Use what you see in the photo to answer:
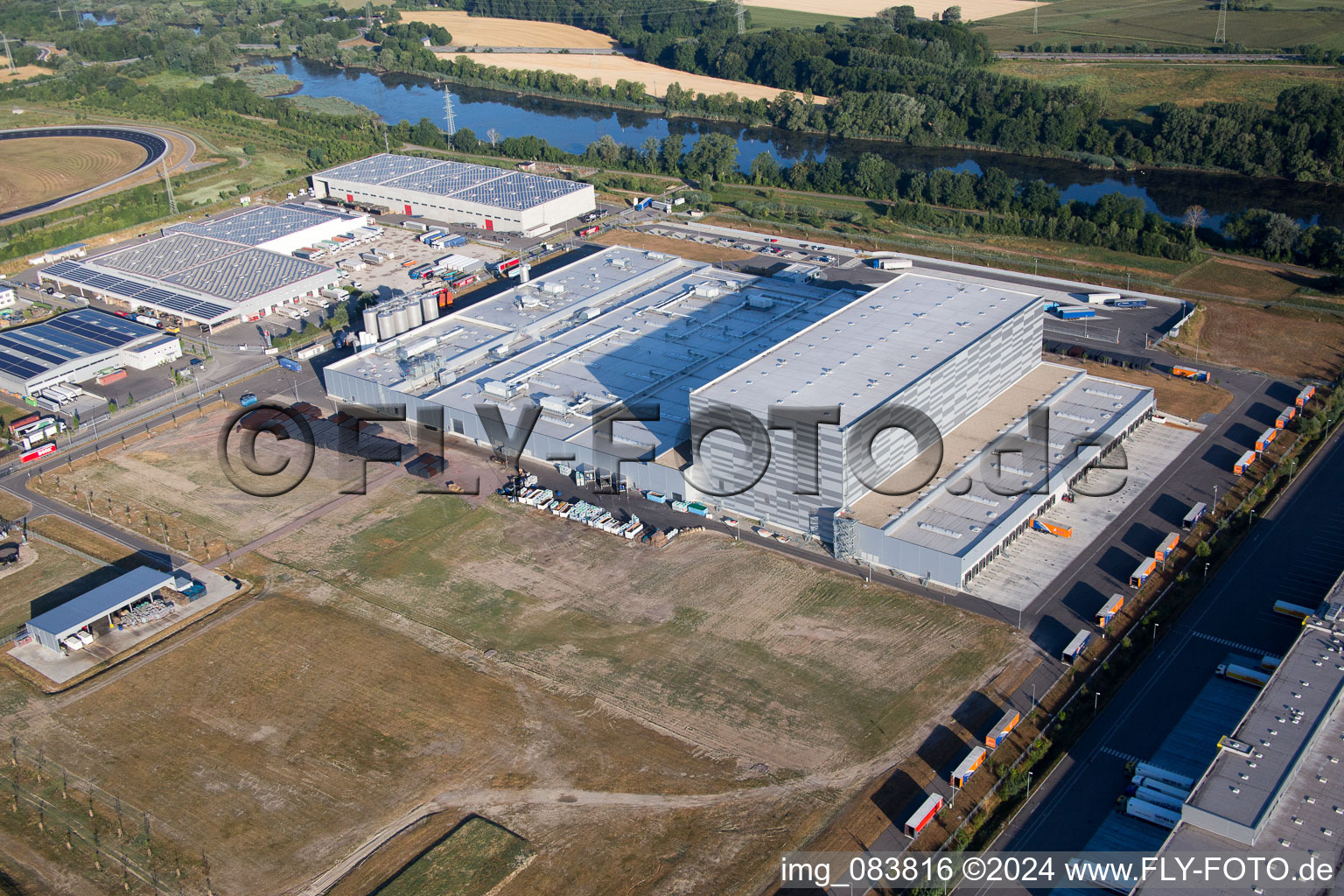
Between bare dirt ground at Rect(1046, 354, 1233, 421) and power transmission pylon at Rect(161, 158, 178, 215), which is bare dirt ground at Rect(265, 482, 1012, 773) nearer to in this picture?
bare dirt ground at Rect(1046, 354, 1233, 421)

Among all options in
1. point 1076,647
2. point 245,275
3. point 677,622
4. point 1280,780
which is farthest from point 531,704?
point 245,275

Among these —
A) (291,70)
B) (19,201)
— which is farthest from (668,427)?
(291,70)

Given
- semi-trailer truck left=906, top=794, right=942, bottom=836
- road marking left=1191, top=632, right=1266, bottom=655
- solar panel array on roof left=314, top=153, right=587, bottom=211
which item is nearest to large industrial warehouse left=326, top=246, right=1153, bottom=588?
road marking left=1191, top=632, right=1266, bottom=655

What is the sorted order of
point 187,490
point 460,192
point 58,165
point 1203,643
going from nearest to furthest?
1. point 1203,643
2. point 187,490
3. point 460,192
4. point 58,165

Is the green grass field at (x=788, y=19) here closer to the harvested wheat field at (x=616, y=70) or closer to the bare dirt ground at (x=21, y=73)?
the harvested wheat field at (x=616, y=70)

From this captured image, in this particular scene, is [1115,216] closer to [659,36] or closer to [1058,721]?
[1058,721]

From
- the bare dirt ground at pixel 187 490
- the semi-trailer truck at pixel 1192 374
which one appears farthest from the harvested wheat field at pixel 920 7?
the bare dirt ground at pixel 187 490

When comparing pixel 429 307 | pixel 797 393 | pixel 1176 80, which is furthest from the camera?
pixel 1176 80

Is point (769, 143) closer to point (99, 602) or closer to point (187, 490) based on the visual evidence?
point (187, 490)
